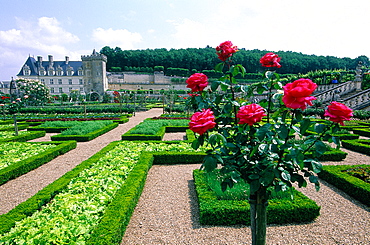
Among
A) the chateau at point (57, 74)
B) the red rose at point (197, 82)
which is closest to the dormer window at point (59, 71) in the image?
the chateau at point (57, 74)

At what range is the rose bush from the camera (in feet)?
4.82

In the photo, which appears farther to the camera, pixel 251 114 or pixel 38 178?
pixel 38 178

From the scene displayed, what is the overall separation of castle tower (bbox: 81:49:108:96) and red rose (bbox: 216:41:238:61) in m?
53.3

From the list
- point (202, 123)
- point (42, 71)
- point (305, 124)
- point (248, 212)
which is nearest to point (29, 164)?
point (248, 212)

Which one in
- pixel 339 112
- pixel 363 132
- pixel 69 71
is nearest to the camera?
pixel 339 112

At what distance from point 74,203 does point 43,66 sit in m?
64.0

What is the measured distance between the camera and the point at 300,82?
144cm

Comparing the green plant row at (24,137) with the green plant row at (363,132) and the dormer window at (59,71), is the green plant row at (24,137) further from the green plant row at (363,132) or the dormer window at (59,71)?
the dormer window at (59,71)

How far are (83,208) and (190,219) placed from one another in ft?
5.90

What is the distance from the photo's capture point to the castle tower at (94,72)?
166 feet

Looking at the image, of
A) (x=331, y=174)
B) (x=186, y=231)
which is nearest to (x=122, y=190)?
(x=186, y=231)

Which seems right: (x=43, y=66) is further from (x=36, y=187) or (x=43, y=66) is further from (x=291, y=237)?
(x=291, y=237)

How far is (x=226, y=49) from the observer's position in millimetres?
1792

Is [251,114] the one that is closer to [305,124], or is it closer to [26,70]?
[305,124]
